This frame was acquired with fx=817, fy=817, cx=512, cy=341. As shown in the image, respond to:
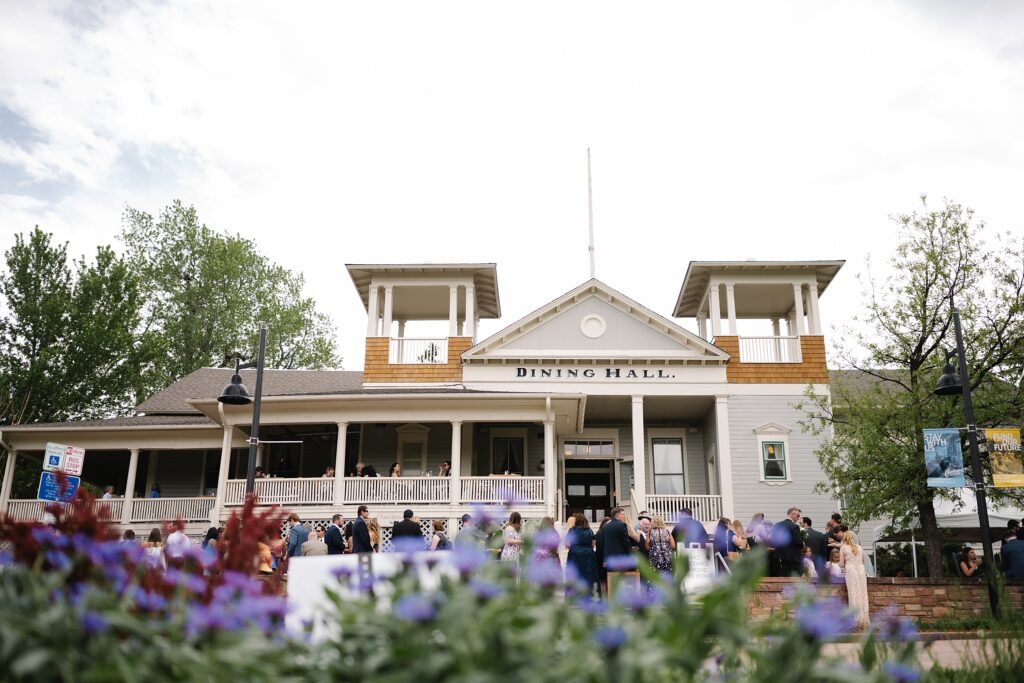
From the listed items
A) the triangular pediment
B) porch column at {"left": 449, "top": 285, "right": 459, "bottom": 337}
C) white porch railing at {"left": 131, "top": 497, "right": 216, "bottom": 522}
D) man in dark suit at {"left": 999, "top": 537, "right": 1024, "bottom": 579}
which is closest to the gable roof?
porch column at {"left": 449, "top": 285, "right": 459, "bottom": 337}

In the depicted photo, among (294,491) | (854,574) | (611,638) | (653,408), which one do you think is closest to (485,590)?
(611,638)

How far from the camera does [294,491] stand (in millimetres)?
21766

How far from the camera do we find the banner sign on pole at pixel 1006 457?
46.2 feet

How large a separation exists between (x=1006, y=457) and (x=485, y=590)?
14716mm

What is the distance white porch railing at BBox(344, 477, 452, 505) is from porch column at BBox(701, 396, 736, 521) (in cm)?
796

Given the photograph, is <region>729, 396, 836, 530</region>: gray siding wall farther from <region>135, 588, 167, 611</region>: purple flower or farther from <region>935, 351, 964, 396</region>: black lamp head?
<region>135, 588, 167, 611</region>: purple flower

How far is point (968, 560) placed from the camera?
1497 cm

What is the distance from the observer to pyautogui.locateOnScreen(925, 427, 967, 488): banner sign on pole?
13875 mm

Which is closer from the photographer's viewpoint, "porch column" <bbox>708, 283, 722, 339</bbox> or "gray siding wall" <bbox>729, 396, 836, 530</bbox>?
"gray siding wall" <bbox>729, 396, 836, 530</bbox>

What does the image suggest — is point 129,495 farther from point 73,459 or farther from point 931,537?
point 931,537

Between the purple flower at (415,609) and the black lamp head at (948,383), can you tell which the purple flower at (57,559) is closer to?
the purple flower at (415,609)

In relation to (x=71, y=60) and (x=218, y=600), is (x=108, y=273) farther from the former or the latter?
(x=218, y=600)

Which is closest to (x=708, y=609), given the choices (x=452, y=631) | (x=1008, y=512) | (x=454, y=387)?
(x=452, y=631)

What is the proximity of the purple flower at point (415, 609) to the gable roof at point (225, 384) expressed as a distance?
23.0 meters
